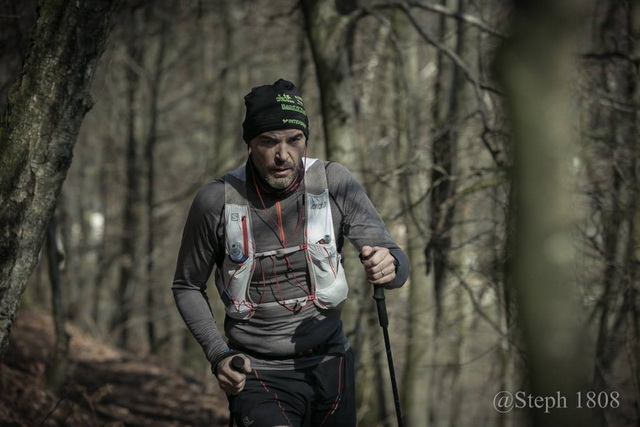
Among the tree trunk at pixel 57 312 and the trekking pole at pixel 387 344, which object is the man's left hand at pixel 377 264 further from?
the tree trunk at pixel 57 312

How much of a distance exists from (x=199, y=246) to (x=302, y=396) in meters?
0.87

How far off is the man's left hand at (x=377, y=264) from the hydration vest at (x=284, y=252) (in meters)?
0.26

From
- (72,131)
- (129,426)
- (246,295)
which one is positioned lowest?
(129,426)

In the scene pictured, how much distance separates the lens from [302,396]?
12.6 ft

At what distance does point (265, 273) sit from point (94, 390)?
5.47m

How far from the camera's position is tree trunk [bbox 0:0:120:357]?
415cm

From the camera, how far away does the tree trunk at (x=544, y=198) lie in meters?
3.45

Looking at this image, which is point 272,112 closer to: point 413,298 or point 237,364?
point 237,364

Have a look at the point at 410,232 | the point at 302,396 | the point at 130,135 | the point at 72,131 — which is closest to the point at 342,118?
the point at 410,232

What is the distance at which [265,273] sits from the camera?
12.6 feet

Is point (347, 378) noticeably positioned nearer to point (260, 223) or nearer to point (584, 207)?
point (260, 223)

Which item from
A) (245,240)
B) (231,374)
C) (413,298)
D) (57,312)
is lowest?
(413,298)

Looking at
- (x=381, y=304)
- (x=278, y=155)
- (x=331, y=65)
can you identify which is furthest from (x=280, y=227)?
(x=331, y=65)

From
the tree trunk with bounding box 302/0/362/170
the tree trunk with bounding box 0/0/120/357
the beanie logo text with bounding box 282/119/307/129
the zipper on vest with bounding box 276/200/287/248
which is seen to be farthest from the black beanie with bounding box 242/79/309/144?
the tree trunk with bounding box 302/0/362/170
